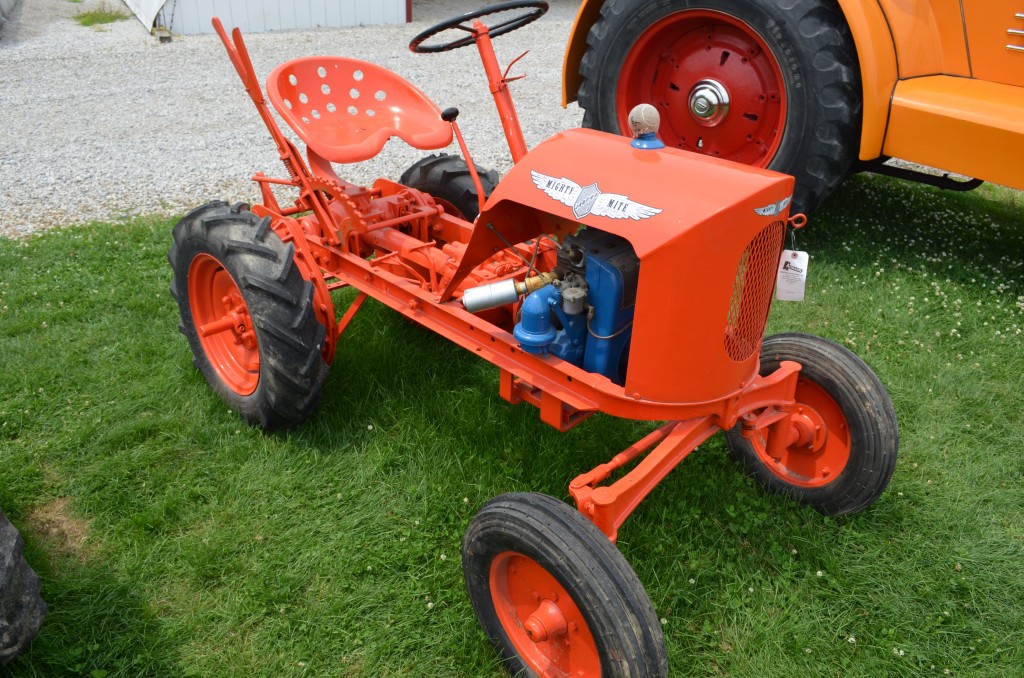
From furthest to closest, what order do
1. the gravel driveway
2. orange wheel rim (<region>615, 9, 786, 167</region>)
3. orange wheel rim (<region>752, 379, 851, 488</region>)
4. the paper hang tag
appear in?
1. the gravel driveway
2. orange wheel rim (<region>615, 9, 786, 167</region>)
3. orange wheel rim (<region>752, 379, 851, 488</region>)
4. the paper hang tag

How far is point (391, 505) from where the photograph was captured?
283 cm

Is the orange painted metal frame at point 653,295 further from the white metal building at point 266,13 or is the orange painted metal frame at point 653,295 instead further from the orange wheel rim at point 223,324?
the white metal building at point 266,13

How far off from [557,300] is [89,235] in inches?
142

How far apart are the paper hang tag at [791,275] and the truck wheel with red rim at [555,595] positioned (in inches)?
34.7

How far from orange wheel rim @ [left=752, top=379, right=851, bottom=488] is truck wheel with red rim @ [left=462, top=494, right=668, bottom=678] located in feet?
3.46

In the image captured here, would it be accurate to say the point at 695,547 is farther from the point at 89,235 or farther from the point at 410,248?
the point at 89,235

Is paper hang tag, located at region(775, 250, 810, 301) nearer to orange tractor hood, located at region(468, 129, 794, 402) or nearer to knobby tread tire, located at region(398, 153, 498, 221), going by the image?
orange tractor hood, located at region(468, 129, 794, 402)

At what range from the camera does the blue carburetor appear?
2188mm

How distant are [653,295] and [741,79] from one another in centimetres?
278

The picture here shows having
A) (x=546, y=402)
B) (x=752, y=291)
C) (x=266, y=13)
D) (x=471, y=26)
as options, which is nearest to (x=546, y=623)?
(x=546, y=402)

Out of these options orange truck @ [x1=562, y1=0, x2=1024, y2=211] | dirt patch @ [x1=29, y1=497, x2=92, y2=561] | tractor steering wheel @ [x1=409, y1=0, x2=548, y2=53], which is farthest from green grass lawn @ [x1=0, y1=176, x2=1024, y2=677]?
tractor steering wheel @ [x1=409, y1=0, x2=548, y2=53]

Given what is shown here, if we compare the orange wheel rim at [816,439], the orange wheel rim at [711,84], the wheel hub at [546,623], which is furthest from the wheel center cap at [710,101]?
the wheel hub at [546,623]

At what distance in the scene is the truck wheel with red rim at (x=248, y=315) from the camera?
2.78 m

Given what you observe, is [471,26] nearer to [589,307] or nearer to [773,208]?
[589,307]
